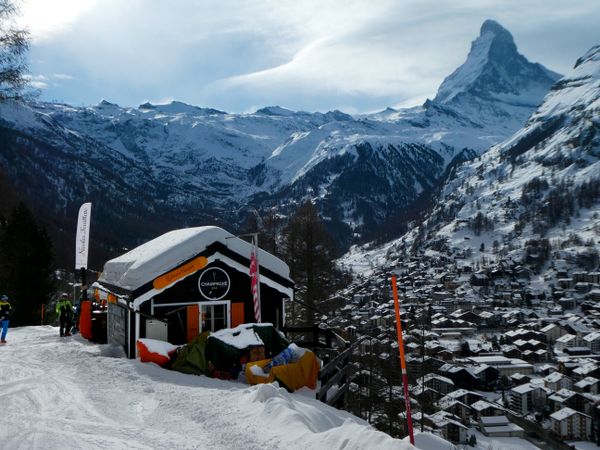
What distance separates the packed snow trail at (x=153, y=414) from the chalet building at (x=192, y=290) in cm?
223

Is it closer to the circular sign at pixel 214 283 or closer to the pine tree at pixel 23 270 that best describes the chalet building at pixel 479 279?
the pine tree at pixel 23 270

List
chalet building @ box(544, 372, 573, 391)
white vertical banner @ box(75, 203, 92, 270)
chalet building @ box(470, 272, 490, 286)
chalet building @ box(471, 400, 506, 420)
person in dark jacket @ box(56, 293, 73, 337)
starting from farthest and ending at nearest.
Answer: chalet building @ box(470, 272, 490, 286) → chalet building @ box(544, 372, 573, 391) → chalet building @ box(471, 400, 506, 420) → white vertical banner @ box(75, 203, 92, 270) → person in dark jacket @ box(56, 293, 73, 337)

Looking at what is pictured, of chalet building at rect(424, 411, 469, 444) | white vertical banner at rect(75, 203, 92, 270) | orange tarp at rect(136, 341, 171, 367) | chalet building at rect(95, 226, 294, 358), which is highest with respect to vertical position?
white vertical banner at rect(75, 203, 92, 270)

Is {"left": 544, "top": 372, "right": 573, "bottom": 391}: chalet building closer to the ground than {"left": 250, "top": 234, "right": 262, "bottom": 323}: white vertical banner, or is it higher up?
closer to the ground

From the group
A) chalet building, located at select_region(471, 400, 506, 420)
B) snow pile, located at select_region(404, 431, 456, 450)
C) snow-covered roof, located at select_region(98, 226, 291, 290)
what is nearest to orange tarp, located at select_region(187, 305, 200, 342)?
snow-covered roof, located at select_region(98, 226, 291, 290)

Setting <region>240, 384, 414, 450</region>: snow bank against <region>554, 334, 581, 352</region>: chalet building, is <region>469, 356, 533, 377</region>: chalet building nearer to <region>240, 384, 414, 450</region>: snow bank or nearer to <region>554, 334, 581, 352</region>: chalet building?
<region>554, 334, 581, 352</region>: chalet building

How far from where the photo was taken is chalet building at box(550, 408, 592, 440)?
59.5 m

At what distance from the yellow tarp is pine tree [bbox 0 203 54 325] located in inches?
1212

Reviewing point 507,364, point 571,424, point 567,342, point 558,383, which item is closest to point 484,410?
point 571,424

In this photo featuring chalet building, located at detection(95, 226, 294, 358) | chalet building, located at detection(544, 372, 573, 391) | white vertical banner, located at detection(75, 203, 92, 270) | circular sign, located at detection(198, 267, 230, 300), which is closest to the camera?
chalet building, located at detection(95, 226, 294, 358)

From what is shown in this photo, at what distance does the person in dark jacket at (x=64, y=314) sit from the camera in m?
22.0

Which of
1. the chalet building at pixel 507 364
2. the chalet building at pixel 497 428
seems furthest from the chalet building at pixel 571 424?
the chalet building at pixel 507 364

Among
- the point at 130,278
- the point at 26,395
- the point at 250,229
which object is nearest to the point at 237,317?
the point at 130,278

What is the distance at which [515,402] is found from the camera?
69.8m
